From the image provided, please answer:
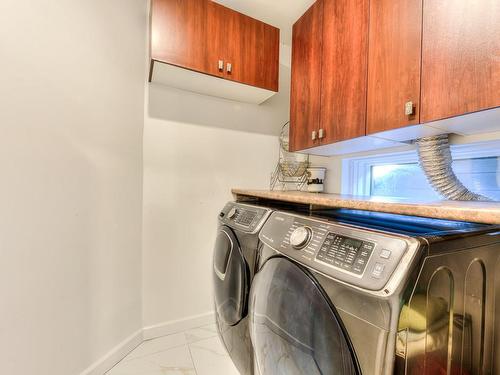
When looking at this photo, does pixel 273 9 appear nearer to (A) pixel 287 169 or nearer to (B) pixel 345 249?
(A) pixel 287 169

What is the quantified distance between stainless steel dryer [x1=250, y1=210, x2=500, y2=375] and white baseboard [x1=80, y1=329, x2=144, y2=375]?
113 centimetres

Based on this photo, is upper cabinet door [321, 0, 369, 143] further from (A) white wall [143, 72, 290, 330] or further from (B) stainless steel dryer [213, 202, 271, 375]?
(A) white wall [143, 72, 290, 330]

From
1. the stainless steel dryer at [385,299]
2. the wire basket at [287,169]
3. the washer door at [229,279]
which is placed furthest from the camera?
the wire basket at [287,169]

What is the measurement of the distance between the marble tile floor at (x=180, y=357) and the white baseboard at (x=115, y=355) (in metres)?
0.03

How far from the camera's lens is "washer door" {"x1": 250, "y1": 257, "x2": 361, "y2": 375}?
0.64 meters

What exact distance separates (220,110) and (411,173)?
1460 mm

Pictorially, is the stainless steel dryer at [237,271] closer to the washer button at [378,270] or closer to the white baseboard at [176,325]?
the white baseboard at [176,325]

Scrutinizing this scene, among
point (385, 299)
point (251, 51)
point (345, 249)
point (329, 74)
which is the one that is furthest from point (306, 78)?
point (385, 299)

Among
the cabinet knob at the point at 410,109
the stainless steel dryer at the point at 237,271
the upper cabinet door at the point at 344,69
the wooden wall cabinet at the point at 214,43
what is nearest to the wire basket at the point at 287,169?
the wooden wall cabinet at the point at 214,43

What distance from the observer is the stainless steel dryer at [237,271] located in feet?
3.70

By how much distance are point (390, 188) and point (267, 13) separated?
1.58 metres

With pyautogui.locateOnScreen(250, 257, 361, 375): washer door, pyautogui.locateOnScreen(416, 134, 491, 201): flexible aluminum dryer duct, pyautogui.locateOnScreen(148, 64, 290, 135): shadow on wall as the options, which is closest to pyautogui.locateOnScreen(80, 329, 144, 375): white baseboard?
pyautogui.locateOnScreen(250, 257, 361, 375): washer door

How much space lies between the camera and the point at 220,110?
6.39 ft

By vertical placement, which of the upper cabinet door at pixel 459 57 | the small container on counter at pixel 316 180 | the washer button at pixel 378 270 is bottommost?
the washer button at pixel 378 270
